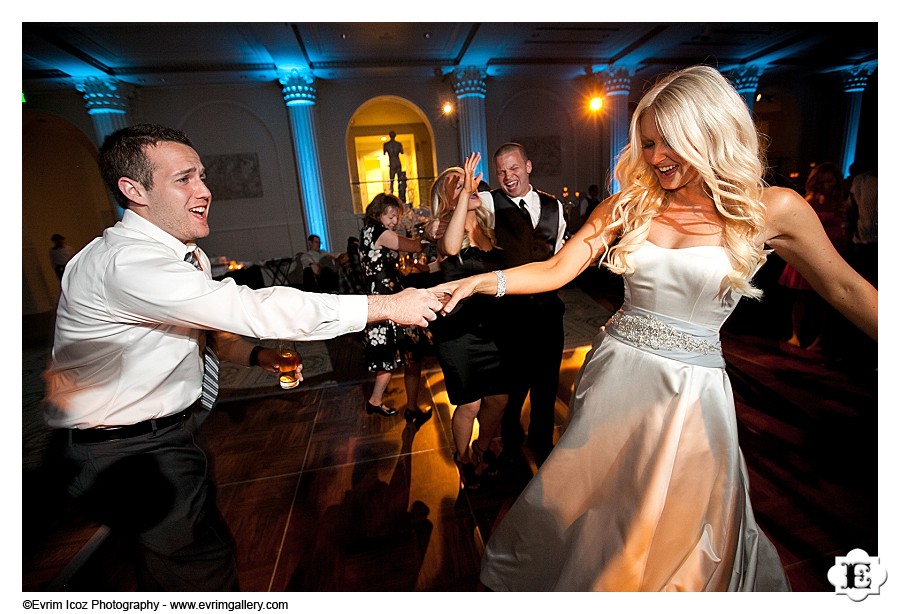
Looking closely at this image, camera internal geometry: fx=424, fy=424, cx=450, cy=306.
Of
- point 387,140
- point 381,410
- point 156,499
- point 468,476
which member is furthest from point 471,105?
point 156,499

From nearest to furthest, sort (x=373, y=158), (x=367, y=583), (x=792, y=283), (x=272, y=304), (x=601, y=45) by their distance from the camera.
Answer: (x=272, y=304) → (x=367, y=583) → (x=792, y=283) → (x=601, y=45) → (x=373, y=158)

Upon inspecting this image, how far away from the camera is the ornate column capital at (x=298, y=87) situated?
8992 millimetres

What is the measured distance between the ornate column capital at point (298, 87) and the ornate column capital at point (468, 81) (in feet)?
10.2

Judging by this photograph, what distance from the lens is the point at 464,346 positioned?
2.28 meters

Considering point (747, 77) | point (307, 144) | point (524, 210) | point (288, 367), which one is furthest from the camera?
point (747, 77)

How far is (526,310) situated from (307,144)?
8.74 metres

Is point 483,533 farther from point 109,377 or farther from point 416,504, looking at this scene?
point 109,377

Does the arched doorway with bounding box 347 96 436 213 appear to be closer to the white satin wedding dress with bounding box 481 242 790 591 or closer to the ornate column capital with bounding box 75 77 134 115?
the ornate column capital with bounding box 75 77 134 115

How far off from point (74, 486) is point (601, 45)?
33.9 ft

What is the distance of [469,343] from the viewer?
228 centimetres

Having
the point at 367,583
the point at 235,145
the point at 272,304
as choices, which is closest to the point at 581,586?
the point at 367,583

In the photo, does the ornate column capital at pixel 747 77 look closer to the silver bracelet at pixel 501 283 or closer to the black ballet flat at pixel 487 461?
the black ballet flat at pixel 487 461

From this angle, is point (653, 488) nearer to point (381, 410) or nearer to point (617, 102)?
point (381, 410)

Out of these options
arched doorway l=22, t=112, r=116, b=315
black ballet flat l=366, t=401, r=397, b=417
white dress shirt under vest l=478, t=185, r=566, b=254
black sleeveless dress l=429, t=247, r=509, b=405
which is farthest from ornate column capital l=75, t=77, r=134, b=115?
black sleeveless dress l=429, t=247, r=509, b=405
